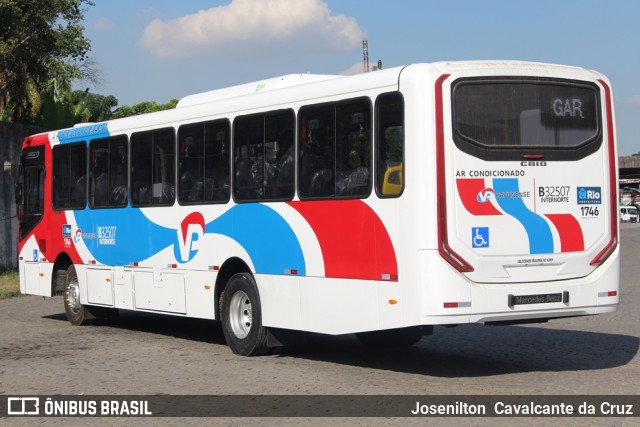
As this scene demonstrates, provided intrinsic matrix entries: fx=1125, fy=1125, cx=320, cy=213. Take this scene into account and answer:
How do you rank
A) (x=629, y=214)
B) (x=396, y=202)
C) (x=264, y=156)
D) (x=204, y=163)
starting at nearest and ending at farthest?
(x=396, y=202) → (x=264, y=156) → (x=204, y=163) → (x=629, y=214)

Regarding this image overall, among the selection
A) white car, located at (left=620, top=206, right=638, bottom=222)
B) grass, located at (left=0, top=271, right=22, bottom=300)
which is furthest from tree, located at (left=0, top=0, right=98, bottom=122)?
white car, located at (left=620, top=206, right=638, bottom=222)

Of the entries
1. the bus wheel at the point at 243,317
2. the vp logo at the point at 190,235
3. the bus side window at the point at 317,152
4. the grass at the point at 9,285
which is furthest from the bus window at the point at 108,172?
the grass at the point at 9,285

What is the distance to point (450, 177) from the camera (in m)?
10.9

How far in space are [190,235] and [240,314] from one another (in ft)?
5.22

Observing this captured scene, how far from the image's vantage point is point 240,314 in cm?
1380

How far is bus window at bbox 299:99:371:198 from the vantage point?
11.7 m

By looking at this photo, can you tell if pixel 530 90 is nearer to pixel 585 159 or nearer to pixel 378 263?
pixel 585 159

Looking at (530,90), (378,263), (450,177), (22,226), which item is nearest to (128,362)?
(378,263)

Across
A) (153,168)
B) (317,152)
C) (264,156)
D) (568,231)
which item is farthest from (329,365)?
(153,168)

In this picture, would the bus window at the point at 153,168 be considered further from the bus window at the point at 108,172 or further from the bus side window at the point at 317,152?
the bus side window at the point at 317,152

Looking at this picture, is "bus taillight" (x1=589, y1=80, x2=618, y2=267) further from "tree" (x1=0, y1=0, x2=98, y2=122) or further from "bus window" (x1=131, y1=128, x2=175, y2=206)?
"tree" (x1=0, y1=0, x2=98, y2=122)

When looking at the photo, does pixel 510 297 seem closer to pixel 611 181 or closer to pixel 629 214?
pixel 611 181

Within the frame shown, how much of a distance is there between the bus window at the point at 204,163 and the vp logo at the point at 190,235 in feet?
0.77

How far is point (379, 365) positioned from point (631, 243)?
131ft
